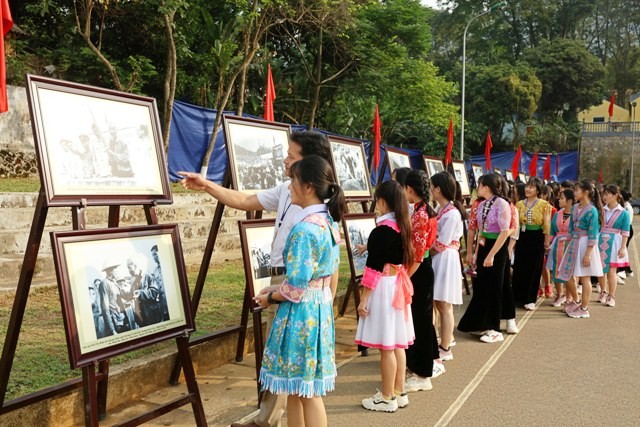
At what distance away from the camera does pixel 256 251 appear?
164 inches

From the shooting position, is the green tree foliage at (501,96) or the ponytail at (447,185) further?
the green tree foliage at (501,96)

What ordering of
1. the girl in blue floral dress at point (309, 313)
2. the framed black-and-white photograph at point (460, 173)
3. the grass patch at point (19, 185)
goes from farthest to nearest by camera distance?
the framed black-and-white photograph at point (460, 173) < the grass patch at point (19, 185) < the girl in blue floral dress at point (309, 313)

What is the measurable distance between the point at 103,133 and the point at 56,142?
34 cm

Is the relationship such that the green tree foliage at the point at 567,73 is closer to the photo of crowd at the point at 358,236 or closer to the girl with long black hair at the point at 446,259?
the photo of crowd at the point at 358,236

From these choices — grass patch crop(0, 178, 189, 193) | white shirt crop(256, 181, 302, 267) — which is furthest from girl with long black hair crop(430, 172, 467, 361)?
grass patch crop(0, 178, 189, 193)

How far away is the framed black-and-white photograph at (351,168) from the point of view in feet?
20.2

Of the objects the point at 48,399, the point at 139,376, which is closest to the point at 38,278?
the point at 139,376

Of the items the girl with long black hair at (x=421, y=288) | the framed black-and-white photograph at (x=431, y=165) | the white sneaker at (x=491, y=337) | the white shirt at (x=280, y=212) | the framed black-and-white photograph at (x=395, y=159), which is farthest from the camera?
the framed black-and-white photograph at (x=431, y=165)

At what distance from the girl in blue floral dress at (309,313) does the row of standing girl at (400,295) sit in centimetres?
107

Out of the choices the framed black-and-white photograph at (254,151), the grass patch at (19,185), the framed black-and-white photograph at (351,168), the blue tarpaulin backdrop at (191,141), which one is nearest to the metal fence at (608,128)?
the blue tarpaulin backdrop at (191,141)

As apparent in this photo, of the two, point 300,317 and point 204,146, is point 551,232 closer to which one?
point 300,317

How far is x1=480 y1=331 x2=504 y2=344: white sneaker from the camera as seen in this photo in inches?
232

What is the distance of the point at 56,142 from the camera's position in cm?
290

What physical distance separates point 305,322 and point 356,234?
118 inches
